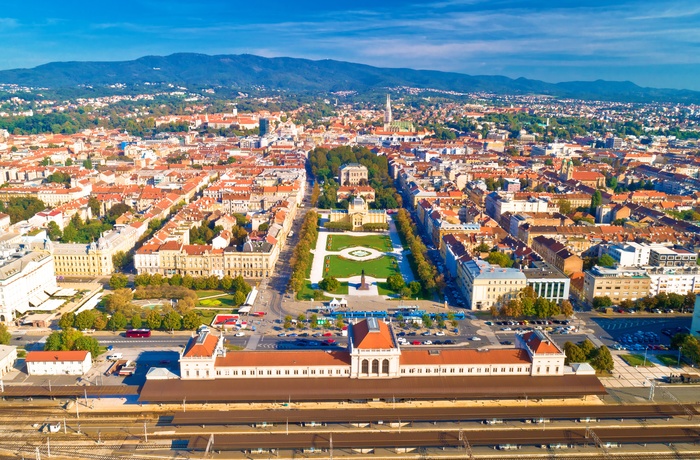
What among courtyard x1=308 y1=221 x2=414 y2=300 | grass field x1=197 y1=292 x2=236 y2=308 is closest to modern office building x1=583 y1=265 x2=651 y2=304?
courtyard x1=308 y1=221 x2=414 y2=300

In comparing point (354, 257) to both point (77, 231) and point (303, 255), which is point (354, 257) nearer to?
point (303, 255)

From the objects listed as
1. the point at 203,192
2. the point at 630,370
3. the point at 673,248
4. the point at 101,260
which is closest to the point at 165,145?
the point at 203,192

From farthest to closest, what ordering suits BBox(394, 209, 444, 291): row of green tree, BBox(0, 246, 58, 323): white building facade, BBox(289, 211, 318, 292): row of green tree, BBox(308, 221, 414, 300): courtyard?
BBox(308, 221, 414, 300): courtyard, BBox(394, 209, 444, 291): row of green tree, BBox(289, 211, 318, 292): row of green tree, BBox(0, 246, 58, 323): white building facade

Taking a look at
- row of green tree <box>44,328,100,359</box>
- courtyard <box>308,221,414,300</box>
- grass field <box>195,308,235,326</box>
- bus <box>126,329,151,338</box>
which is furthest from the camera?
courtyard <box>308,221,414,300</box>

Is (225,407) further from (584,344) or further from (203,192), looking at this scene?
(203,192)

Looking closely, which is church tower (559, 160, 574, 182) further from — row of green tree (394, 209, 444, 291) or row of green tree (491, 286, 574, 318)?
row of green tree (491, 286, 574, 318)
